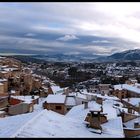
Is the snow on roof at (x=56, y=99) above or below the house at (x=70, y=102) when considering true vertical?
above

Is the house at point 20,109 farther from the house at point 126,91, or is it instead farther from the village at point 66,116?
the house at point 126,91

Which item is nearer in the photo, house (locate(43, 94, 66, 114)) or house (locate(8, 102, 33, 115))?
house (locate(8, 102, 33, 115))

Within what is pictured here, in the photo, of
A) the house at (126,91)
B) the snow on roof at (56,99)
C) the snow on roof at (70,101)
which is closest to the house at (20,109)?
the snow on roof at (56,99)

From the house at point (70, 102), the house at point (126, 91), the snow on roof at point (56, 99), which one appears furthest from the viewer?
the house at point (126, 91)

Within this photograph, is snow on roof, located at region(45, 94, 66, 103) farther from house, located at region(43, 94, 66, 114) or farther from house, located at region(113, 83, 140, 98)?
house, located at region(113, 83, 140, 98)

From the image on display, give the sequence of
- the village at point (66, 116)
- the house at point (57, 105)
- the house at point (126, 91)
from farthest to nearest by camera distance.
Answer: the house at point (126, 91) < the house at point (57, 105) < the village at point (66, 116)

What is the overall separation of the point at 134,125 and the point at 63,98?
10.0 meters

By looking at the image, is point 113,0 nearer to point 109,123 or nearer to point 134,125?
point 109,123

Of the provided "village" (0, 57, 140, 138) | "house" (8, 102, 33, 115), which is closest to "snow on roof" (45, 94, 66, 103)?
"village" (0, 57, 140, 138)

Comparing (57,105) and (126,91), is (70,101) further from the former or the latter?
(126,91)

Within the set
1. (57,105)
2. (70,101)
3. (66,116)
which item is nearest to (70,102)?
(70,101)

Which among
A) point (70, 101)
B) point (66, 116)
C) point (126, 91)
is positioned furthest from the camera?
point (126, 91)

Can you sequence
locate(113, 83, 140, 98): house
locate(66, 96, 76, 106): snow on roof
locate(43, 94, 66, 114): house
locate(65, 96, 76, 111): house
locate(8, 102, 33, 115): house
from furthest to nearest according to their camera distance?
locate(113, 83, 140, 98): house → locate(66, 96, 76, 106): snow on roof → locate(65, 96, 76, 111): house → locate(43, 94, 66, 114): house → locate(8, 102, 33, 115): house

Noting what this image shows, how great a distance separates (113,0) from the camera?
81.7 inches
